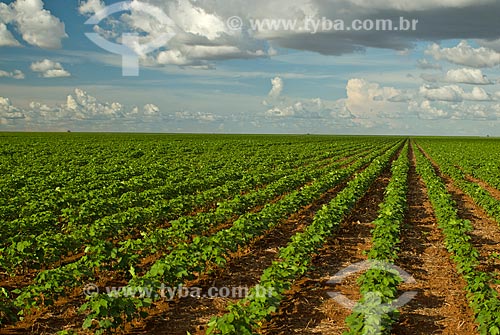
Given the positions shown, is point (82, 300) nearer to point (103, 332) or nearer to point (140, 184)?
point (103, 332)

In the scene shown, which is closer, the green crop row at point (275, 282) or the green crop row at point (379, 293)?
the green crop row at point (275, 282)

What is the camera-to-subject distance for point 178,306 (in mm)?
7809

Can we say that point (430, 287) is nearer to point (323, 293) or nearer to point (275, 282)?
point (323, 293)

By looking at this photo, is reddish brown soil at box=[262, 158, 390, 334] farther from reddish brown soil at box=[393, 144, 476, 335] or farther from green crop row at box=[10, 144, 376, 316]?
green crop row at box=[10, 144, 376, 316]

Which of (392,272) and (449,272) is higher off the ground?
(392,272)

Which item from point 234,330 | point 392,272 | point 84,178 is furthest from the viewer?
point 84,178

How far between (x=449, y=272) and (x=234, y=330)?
6.26 m

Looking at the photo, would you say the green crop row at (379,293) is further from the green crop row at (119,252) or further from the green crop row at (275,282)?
the green crop row at (119,252)

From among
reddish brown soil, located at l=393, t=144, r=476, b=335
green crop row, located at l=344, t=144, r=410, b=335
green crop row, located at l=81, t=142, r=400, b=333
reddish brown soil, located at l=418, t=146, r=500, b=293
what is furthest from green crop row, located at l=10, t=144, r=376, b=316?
reddish brown soil, located at l=418, t=146, r=500, b=293

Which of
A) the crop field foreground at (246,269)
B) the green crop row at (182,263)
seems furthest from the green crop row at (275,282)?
the green crop row at (182,263)

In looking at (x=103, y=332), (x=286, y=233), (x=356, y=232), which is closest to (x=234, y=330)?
(x=103, y=332)

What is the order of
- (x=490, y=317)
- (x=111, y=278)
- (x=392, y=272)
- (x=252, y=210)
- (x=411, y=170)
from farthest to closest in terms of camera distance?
(x=411, y=170)
(x=252, y=210)
(x=111, y=278)
(x=392, y=272)
(x=490, y=317)

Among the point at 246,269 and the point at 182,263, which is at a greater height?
the point at 182,263

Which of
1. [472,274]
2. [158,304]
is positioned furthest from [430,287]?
[158,304]
